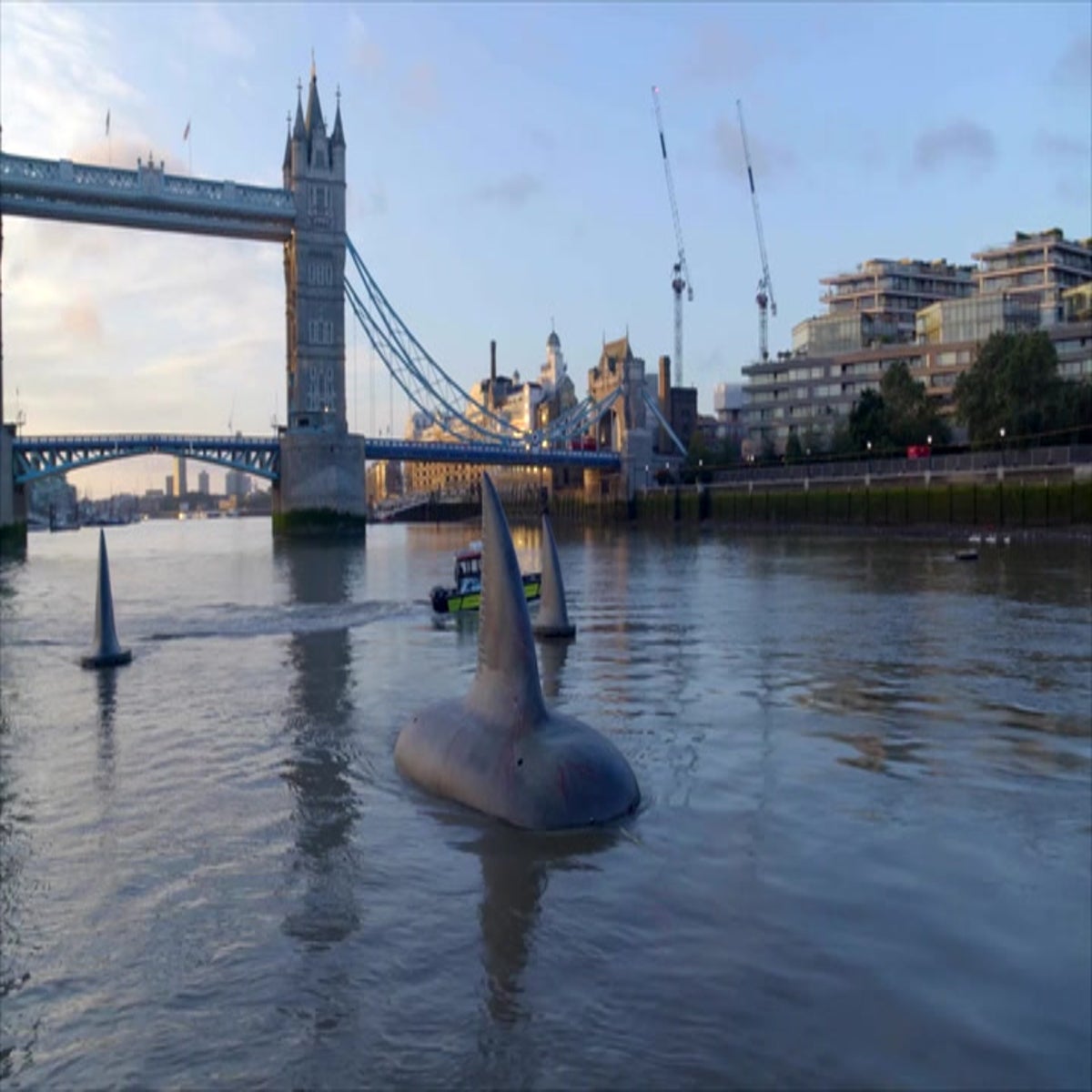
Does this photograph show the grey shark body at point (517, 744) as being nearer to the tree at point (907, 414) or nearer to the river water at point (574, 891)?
the river water at point (574, 891)

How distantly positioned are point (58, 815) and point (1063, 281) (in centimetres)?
11091

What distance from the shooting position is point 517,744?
10805 mm

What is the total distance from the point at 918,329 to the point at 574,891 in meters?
106

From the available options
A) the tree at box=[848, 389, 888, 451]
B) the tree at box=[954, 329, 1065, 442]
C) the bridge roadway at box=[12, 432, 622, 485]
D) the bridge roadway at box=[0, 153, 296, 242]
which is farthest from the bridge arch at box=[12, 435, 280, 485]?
the tree at box=[954, 329, 1065, 442]

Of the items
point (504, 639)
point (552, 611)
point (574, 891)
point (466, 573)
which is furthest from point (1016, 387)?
point (574, 891)

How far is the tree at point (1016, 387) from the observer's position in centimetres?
6812

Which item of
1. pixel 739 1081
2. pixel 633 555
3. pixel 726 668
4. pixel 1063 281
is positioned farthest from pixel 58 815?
pixel 1063 281

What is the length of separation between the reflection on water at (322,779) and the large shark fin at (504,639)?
1908 mm

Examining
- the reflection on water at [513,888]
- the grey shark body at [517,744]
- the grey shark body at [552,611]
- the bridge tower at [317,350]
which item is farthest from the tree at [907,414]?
the reflection on water at [513,888]

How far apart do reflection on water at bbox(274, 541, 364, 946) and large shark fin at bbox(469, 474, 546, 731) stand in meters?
1.91

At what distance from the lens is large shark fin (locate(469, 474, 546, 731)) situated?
1080 centimetres

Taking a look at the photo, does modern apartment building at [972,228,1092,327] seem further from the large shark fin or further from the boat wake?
the large shark fin

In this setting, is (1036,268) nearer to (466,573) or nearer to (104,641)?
(466,573)

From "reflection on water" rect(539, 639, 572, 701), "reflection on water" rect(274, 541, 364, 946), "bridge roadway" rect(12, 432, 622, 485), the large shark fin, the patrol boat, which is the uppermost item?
"bridge roadway" rect(12, 432, 622, 485)
